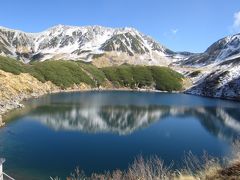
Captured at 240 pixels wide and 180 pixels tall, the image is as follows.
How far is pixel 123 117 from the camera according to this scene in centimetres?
9850

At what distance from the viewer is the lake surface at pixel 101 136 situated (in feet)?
159

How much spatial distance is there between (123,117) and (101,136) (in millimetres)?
29862

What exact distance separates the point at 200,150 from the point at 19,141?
3252cm

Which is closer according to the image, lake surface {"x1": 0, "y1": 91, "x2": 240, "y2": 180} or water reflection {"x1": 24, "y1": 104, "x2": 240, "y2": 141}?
lake surface {"x1": 0, "y1": 91, "x2": 240, "y2": 180}

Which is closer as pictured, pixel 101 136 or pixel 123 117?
pixel 101 136

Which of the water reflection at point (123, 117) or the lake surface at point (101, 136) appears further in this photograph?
the water reflection at point (123, 117)

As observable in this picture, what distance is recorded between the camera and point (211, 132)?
79.4 metres

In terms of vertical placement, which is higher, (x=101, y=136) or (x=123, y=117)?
(x=123, y=117)

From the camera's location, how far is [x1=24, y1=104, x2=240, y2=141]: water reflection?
79.6m

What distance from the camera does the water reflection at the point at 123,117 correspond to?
7962 cm

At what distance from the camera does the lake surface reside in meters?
48.5

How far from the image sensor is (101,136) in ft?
227

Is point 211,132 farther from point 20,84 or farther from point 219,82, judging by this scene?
point 219,82

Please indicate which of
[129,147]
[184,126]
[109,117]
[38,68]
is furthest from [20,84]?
[129,147]
